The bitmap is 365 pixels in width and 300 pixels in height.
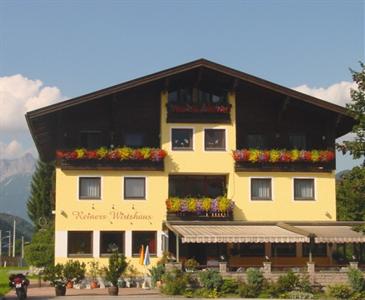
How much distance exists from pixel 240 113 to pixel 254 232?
26.6 feet

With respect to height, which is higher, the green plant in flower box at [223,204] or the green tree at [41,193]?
the green tree at [41,193]

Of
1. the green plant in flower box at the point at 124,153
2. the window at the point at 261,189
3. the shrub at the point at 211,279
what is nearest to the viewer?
the shrub at the point at 211,279

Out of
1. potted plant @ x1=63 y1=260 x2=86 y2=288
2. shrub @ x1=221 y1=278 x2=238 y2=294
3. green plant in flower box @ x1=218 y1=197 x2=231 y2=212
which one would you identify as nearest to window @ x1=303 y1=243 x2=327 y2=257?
green plant in flower box @ x1=218 y1=197 x2=231 y2=212

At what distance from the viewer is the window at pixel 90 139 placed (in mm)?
40469

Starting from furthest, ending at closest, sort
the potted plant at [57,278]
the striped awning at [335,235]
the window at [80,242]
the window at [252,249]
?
the window at [252,249] < the window at [80,242] < the striped awning at [335,235] < the potted plant at [57,278]

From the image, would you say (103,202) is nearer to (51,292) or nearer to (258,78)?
(51,292)

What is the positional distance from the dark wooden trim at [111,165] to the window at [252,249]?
634cm

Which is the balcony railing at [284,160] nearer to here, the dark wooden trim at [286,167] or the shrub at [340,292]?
the dark wooden trim at [286,167]

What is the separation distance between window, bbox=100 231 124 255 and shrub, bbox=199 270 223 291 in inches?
335

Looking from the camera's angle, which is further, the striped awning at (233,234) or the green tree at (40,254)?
the green tree at (40,254)

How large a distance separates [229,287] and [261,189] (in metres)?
10.1

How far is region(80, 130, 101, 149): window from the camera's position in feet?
133

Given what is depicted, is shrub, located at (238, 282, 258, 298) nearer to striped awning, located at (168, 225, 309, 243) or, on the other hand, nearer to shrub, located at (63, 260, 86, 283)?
striped awning, located at (168, 225, 309, 243)

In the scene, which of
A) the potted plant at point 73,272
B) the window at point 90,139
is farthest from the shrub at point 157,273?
the window at point 90,139
